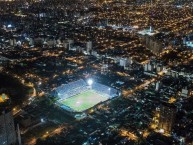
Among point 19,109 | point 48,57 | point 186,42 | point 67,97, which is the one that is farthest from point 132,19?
point 19,109

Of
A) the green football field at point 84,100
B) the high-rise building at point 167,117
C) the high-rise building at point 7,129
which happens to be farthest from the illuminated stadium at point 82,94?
the high-rise building at point 7,129

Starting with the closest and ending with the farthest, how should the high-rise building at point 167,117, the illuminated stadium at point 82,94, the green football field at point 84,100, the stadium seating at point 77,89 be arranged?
the high-rise building at point 167,117, the green football field at point 84,100, the illuminated stadium at point 82,94, the stadium seating at point 77,89

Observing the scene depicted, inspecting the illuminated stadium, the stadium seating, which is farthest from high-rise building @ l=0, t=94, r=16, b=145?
the stadium seating

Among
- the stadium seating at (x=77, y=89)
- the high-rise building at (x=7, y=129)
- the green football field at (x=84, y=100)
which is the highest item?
the high-rise building at (x=7, y=129)

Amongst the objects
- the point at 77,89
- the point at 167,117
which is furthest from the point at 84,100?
the point at 167,117

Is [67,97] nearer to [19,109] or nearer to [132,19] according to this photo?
[19,109]

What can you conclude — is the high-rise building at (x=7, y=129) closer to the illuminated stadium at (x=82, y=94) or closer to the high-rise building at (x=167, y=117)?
the illuminated stadium at (x=82, y=94)
